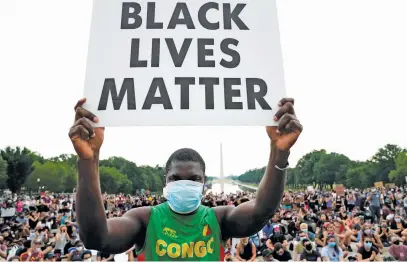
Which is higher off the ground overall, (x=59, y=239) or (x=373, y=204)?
(x=373, y=204)

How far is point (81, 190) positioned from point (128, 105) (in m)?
0.54

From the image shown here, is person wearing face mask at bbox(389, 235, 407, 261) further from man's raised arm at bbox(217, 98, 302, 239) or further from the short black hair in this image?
the short black hair

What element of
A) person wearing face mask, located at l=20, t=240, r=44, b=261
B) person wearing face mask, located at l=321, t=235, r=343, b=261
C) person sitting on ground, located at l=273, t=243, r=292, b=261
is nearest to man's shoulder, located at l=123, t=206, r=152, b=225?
person sitting on ground, located at l=273, t=243, r=292, b=261

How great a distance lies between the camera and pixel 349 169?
10338cm

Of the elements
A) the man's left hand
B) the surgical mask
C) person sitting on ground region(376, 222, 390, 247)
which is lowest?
person sitting on ground region(376, 222, 390, 247)

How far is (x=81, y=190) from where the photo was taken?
89.4 inches

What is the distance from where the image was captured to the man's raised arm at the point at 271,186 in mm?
2365

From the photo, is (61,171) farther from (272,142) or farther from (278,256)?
(272,142)

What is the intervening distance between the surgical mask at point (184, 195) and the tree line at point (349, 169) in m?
76.8

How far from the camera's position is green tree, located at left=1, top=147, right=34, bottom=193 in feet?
263

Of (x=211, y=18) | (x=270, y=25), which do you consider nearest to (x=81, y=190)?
(x=211, y=18)

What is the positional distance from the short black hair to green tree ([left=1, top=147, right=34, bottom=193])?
83794mm

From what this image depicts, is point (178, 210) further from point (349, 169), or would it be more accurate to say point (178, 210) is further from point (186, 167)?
point (349, 169)

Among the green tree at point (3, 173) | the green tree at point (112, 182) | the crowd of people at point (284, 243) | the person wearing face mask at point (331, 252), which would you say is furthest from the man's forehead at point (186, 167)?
the green tree at point (112, 182)
